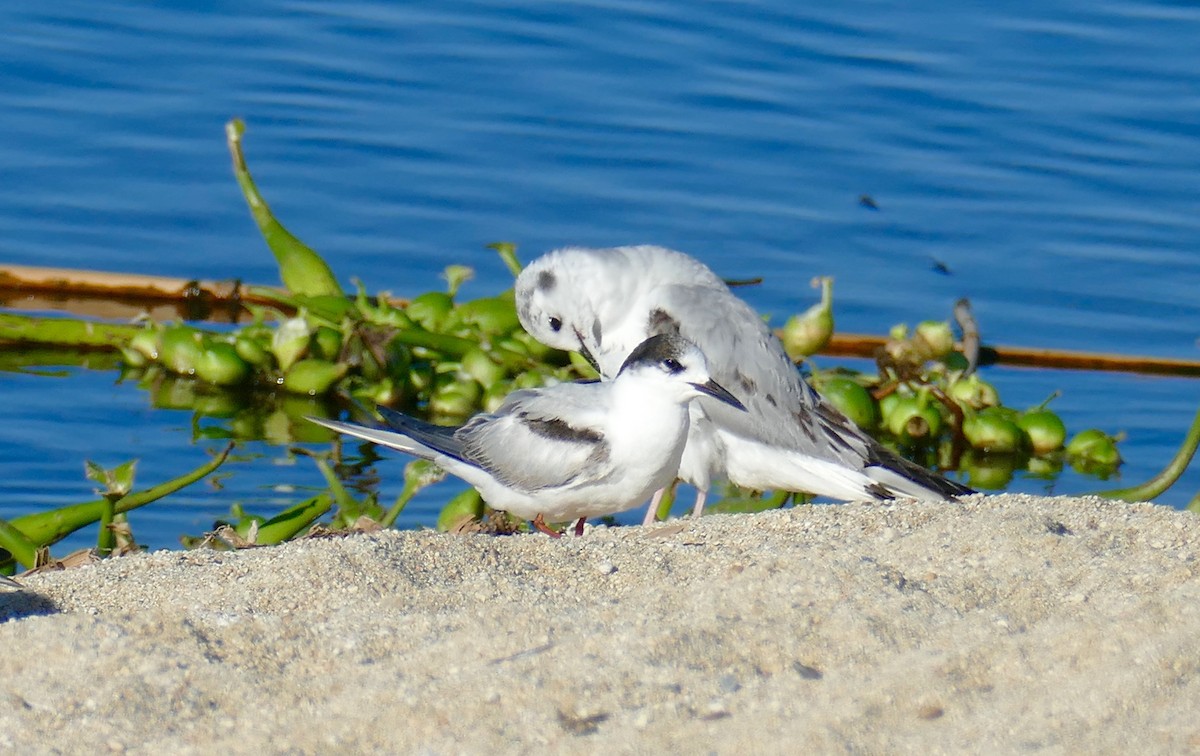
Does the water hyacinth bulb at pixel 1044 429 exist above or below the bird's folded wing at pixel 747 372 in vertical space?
below

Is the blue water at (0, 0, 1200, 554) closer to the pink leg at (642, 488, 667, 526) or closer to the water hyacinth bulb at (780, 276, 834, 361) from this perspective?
the water hyacinth bulb at (780, 276, 834, 361)

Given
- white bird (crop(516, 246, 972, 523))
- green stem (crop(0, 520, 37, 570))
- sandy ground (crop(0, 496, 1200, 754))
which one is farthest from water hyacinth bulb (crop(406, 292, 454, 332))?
sandy ground (crop(0, 496, 1200, 754))

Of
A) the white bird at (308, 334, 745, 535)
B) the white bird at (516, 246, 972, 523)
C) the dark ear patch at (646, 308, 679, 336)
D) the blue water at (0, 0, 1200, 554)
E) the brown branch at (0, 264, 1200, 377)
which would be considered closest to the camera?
the white bird at (308, 334, 745, 535)

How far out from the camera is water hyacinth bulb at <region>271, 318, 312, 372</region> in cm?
782

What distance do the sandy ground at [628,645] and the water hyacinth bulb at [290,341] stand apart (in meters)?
3.30

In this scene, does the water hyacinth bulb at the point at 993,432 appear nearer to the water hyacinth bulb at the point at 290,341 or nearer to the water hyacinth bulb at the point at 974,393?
the water hyacinth bulb at the point at 974,393

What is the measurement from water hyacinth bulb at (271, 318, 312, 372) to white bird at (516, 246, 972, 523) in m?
1.43

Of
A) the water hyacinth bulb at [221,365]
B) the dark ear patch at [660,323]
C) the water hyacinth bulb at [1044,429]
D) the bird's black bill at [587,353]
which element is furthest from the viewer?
the water hyacinth bulb at [221,365]

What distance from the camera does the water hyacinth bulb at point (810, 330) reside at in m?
7.57

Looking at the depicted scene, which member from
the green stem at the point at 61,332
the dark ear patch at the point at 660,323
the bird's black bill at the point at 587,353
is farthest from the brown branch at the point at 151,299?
the dark ear patch at the point at 660,323

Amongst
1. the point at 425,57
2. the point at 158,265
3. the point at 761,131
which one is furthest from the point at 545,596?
the point at 425,57

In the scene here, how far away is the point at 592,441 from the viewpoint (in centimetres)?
556

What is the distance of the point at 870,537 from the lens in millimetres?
4629

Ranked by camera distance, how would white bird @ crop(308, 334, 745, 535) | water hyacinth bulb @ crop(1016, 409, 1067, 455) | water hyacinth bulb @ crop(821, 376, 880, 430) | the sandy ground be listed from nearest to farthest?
the sandy ground < white bird @ crop(308, 334, 745, 535) < water hyacinth bulb @ crop(1016, 409, 1067, 455) < water hyacinth bulb @ crop(821, 376, 880, 430)
